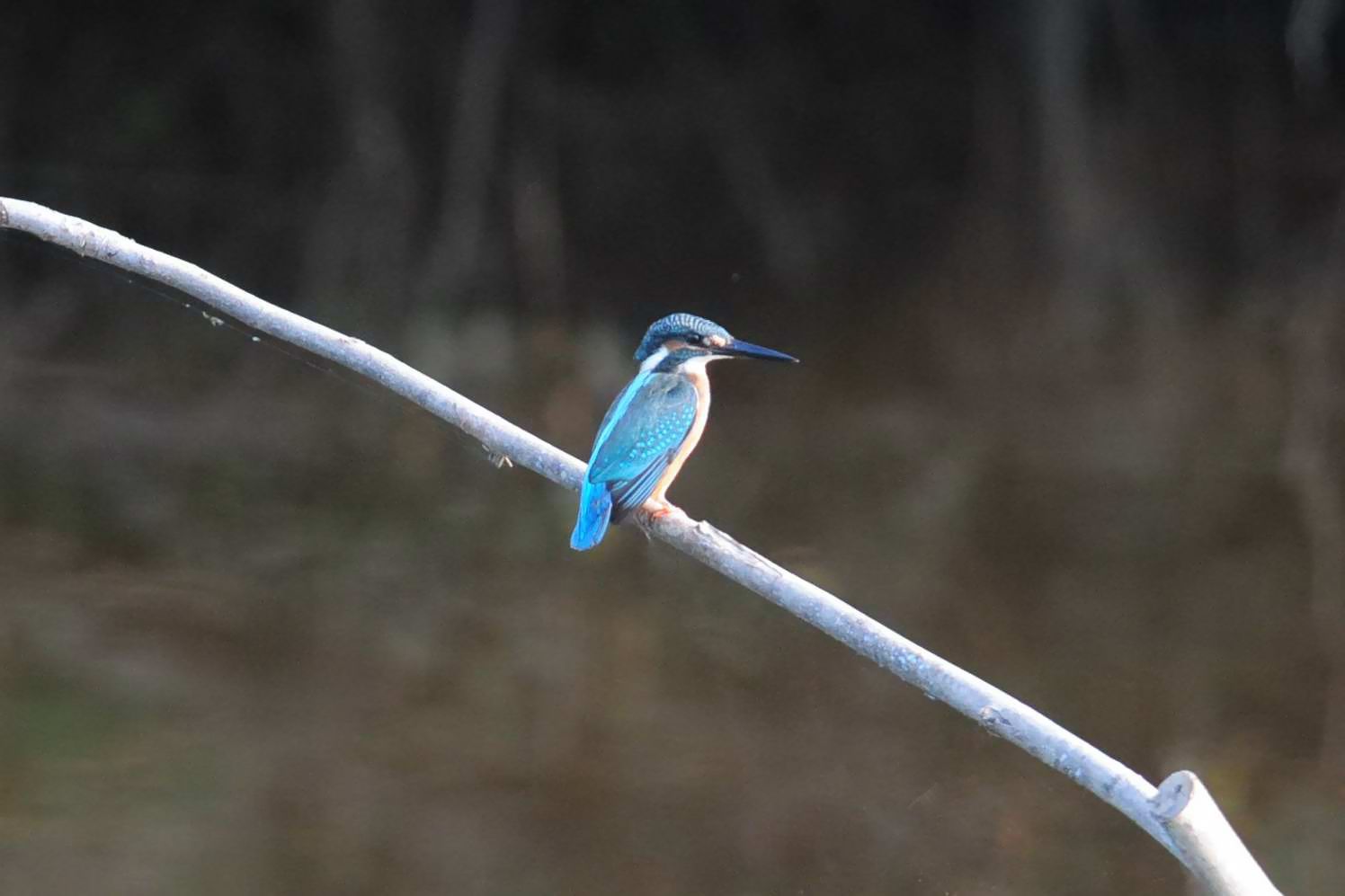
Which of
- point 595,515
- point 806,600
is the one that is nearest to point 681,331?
point 595,515

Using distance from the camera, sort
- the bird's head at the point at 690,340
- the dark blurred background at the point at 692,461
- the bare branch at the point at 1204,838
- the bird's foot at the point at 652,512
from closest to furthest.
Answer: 1. the bare branch at the point at 1204,838
2. the bird's foot at the point at 652,512
3. the bird's head at the point at 690,340
4. the dark blurred background at the point at 692,461

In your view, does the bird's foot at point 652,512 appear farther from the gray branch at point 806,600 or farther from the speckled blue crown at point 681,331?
the speckled blue crown at point 681,331

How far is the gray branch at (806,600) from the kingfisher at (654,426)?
0.20 m

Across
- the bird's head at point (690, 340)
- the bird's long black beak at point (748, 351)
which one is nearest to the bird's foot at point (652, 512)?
the bird's long black beak at point (748, 351)

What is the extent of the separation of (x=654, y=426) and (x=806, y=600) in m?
1.03

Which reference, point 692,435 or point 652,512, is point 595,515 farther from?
point 692,435

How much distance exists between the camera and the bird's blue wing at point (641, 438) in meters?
2.49

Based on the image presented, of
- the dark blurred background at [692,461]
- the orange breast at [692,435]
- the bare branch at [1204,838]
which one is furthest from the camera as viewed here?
the dark blurred background at [692,461]

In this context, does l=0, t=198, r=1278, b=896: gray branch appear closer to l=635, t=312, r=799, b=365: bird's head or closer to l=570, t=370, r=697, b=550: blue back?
l=570, t=370, r=697, b=550: blue back

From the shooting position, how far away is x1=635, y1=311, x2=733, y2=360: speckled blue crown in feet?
9.53

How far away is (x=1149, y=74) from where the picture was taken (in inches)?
408

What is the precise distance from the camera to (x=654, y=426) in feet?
8.81

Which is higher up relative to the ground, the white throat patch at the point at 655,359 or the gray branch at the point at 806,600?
the white throat patch at the point at 655,359

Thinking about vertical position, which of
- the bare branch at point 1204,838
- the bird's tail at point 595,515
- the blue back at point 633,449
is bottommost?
the bare branch at point 1204,838
